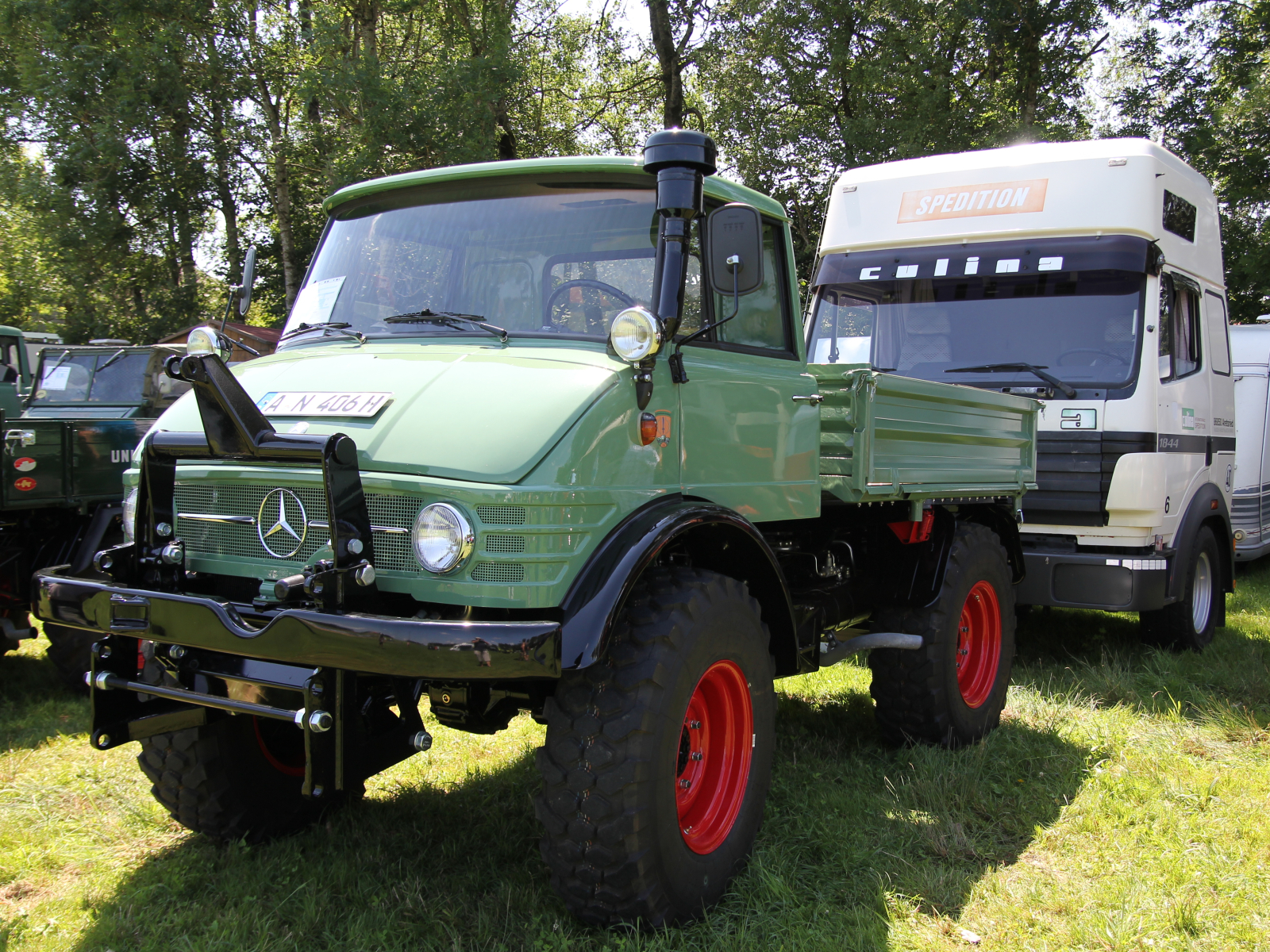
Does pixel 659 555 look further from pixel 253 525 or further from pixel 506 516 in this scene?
pixel 253 525

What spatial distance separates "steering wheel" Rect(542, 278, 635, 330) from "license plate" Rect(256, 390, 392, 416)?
25.6 inches

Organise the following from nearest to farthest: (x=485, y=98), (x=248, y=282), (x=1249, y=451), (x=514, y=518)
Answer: (x=514, y=518), (x=248, y=282), (x=1249, y=451), (x=485, y=98)

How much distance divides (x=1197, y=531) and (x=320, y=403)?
641 cm

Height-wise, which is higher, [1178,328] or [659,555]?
[1178,328]

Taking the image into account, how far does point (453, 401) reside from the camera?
2939 millimetres

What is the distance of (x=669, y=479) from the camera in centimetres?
318

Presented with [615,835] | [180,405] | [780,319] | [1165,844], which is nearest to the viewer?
[615,835]

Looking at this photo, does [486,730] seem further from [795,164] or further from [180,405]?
[795,164]

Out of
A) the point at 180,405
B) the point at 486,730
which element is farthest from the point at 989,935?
the point at 180,405

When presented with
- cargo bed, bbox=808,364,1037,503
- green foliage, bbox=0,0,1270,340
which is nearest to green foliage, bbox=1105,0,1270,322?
green foliage, bbox=0,0,1270,340

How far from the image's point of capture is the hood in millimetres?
2756

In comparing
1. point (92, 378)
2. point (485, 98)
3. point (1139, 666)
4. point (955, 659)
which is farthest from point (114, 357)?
point (485, 98)

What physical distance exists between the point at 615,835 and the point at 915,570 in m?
2.67

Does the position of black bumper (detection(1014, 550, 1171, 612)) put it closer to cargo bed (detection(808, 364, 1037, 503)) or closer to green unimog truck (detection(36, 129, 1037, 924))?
cargo bed (detection(808, 364, 1037, 503))
